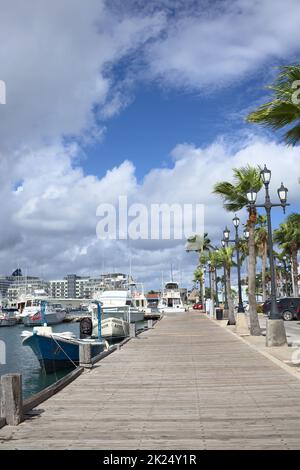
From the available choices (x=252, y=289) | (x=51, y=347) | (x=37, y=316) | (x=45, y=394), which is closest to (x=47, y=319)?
(x=37, y=316)

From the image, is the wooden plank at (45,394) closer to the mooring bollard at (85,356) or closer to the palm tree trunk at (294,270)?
the mooring bollard at (85,356)

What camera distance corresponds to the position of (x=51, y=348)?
72.9ft

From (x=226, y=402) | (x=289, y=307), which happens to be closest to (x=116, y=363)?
(x=226, y=402)

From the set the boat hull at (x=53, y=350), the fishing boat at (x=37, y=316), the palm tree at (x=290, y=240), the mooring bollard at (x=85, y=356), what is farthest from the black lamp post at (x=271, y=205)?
the fishing boat at (x=37, y=316)

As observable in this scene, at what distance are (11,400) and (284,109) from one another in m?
7.66

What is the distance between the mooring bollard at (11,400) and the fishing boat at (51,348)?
13.7 metres

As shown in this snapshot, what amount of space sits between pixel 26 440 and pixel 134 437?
1.48 m

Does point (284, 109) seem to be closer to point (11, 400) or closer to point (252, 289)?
point (11, 400)

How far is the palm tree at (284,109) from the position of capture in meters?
10.8

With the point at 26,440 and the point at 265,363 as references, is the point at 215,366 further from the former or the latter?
the point at 26,440

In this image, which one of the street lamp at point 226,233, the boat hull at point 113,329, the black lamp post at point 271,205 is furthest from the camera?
the boat hull at point 113,329
